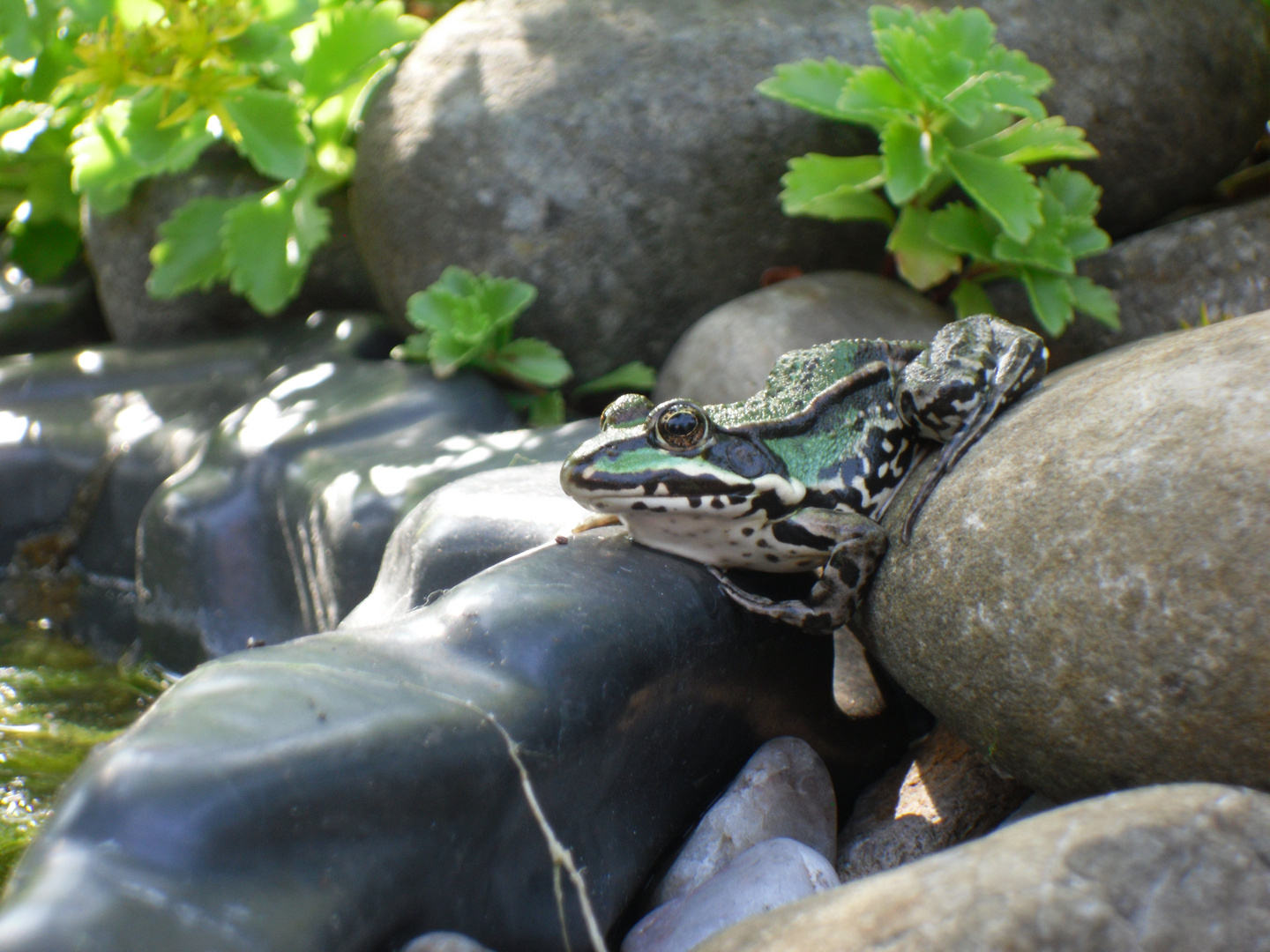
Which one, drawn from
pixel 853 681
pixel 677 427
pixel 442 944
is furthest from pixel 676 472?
pixel 442 944

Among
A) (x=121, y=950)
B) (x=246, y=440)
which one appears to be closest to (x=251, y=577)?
(x=246, y=440)

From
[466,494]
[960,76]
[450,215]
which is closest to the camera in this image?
[466,494]

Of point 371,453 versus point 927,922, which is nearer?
point 927,922

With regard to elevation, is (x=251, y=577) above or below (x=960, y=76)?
below

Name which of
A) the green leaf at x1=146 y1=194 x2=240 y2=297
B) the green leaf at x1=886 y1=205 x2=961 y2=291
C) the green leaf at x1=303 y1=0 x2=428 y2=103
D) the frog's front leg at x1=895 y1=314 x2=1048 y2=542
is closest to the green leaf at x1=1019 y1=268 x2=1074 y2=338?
the green leaf at x1=886 y1=205 x2=961 y2=291

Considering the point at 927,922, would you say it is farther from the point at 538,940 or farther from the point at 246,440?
the point at 246,440
